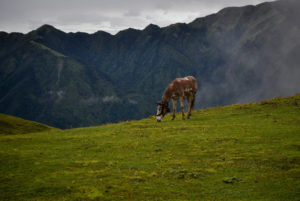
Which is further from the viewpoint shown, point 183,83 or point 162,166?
point 183,83

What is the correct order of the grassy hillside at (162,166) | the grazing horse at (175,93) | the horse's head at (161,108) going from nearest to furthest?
the grassy hillside at (162,166) < the grazing horse at (175,93) < the horse's head at (161,108)

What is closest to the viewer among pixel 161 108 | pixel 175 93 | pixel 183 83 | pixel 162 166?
pixel 162 166

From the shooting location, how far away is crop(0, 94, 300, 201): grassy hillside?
480 inches

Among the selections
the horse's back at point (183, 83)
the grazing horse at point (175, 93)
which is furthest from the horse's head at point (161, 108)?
the horse's back at point (183, 83)

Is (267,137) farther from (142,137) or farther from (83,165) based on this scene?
(83,165)

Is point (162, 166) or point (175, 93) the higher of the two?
point (175, 93)

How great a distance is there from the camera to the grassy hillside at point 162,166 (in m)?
12.2

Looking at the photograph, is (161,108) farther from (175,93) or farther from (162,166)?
(162,166)

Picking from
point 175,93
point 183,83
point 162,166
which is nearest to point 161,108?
point 175,93

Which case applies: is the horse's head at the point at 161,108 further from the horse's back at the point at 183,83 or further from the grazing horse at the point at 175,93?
the horse's back at the point at 183,83

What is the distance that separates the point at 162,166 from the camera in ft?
52.2

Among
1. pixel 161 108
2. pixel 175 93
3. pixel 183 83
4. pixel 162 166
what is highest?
pixel 183 83

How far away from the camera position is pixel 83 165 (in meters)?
16.7

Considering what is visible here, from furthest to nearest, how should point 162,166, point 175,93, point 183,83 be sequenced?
point 183,83 < point 175,93 < point 162,166
